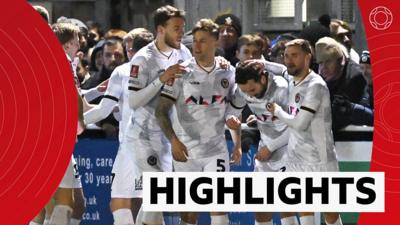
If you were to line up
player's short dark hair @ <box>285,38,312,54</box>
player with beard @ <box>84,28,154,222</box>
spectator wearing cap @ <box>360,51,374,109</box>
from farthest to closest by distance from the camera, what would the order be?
1. player with beard @ <box>84,28,154,222</box>
2. player's short dark hair @ <box>285,38,312,54</box>
3. spectator wearing cap @ <box>360,51,374,109</box>

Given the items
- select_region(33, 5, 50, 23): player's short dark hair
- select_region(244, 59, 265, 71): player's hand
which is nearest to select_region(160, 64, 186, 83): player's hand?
select_region(244, 59, 265, 71): player's hand

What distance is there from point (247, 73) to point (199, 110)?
32cm

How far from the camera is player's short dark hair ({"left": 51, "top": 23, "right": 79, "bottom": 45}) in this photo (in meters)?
8.55

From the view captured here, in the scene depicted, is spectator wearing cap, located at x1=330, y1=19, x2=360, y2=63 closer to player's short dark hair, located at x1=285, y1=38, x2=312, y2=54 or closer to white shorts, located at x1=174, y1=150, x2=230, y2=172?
player's short dark hair, located at x1=285, y1=38, x2=312, y2=54

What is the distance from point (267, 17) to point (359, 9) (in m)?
0.46

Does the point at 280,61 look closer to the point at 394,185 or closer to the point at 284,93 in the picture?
the point at 284,93

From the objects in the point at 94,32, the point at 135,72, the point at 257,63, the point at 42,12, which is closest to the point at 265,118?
the point at 257,63

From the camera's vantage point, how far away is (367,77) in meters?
8.41

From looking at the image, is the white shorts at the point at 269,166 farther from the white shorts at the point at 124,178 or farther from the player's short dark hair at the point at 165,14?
the player's short dark hair at the point at 165,14

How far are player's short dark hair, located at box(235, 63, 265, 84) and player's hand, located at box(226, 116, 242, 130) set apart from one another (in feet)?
0.62

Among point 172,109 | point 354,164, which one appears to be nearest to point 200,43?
point 172,109

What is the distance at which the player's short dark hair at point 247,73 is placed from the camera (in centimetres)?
853

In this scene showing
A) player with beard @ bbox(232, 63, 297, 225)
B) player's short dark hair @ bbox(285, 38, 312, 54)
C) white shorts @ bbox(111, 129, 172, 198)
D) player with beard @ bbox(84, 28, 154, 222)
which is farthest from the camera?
player with beard @ bbox(84, 28, 154, 222)

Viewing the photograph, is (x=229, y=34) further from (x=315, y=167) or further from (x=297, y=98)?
(x=315, y=167)
